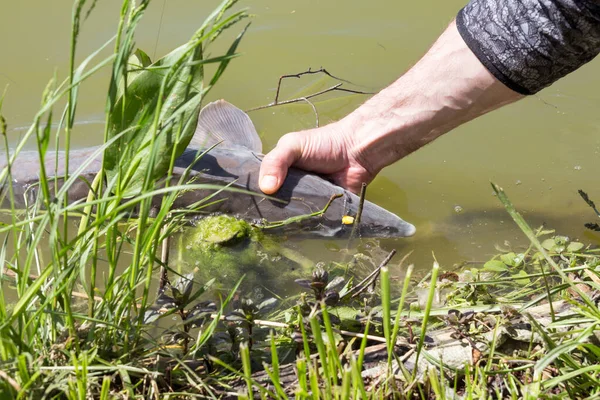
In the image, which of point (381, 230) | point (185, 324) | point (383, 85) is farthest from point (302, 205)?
point (185, 324)

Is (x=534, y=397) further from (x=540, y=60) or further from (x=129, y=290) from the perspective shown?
(x=540, y=60)

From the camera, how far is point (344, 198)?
3826 millimetres

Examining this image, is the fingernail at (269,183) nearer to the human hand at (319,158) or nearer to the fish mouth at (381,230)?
the human hand at (319,158)

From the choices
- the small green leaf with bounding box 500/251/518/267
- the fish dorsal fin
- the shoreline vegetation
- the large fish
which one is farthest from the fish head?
the shoreline vegetation

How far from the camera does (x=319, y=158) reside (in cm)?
389

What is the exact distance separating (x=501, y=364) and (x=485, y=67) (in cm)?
191

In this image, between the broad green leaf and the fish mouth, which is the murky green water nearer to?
the fish mouth

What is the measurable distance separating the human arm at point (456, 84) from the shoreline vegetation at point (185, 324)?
1.36 meters

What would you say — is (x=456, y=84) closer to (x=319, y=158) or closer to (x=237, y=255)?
(x=319, y=158)

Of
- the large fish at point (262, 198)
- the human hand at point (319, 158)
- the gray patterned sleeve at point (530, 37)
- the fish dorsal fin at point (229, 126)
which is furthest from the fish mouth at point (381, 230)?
the gray patterned sleeve at point (530, 37)

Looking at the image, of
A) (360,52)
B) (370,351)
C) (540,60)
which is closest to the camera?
(370,351)

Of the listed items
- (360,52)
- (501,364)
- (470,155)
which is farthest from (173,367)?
(360,52)

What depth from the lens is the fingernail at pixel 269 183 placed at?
142 inches

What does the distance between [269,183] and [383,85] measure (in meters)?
1.81
